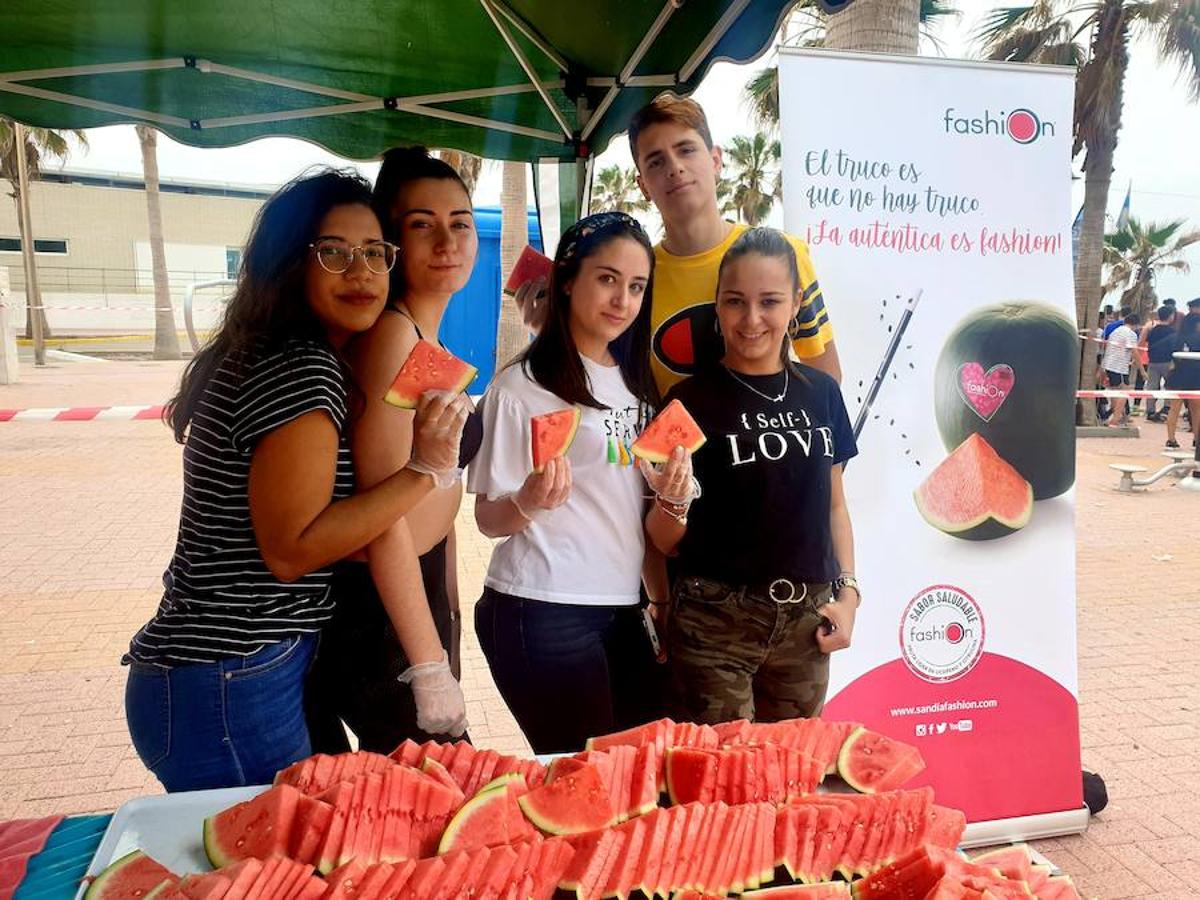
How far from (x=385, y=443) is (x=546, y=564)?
1.96 ft

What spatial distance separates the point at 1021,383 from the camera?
3.31 metres

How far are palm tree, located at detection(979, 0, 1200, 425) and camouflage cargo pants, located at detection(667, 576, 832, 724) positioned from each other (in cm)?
1549

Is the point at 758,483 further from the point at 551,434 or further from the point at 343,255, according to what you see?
the point at 343,255

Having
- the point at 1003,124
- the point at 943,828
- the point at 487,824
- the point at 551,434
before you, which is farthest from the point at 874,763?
the point at 1003,124

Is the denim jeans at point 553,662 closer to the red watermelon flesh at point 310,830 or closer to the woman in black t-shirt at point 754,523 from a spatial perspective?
the woman in black t-shirt at point 754,523

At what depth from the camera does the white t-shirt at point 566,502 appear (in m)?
→ 2.38

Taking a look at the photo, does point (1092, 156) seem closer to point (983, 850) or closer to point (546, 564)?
point (983, 850)

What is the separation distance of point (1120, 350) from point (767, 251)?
648 inches

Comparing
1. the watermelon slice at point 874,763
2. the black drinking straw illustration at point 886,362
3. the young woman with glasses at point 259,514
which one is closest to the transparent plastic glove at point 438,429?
the young woman with glasses at point 259,514

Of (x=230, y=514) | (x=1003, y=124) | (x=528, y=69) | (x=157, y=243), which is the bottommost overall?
(x=230, y=514)

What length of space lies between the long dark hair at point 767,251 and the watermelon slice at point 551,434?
672mm

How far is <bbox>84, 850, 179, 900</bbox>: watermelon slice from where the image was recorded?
1.46 m

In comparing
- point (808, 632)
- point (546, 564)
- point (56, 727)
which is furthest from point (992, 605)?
point (56, 727)

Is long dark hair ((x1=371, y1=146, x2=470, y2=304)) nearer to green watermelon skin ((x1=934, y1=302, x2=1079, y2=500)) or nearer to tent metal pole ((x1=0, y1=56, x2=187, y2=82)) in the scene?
tent metal pole ((x1=0, y1=56, x2=187, y2=82))
